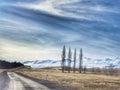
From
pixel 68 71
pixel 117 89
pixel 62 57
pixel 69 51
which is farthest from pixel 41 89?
pixel 68 71

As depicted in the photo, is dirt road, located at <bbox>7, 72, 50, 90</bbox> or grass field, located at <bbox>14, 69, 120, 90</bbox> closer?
dirt road, located at <bbox>7, 72, 50, 90</bbox>

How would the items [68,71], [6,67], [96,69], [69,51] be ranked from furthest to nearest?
[6,67] < [96,69] < [68,71] < [69,51]

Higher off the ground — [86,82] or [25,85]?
[86,82]

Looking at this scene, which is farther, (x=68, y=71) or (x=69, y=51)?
(x=68, y=71)

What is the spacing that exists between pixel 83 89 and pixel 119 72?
2609 inches

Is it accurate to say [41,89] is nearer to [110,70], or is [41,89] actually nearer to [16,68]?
[110,70]

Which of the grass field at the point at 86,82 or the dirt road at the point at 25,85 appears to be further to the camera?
the grass field at the point at 86,82

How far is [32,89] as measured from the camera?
35781mm

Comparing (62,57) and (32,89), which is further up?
(62,57)

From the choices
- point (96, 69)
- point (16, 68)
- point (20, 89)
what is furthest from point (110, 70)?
point (20, 89)

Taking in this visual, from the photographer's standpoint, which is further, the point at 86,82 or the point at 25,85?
the point at 86,82

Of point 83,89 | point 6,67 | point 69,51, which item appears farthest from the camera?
point 6,67

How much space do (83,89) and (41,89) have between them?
4721 millimetres

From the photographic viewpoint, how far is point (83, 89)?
38281 mm
